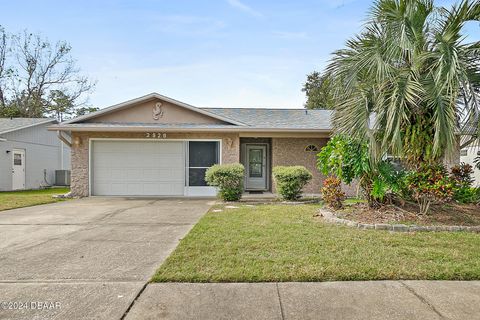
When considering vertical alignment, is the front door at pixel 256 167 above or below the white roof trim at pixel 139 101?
below

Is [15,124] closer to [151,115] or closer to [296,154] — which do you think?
[151,115]

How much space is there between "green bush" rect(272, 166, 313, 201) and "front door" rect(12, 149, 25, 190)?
50.1 ft

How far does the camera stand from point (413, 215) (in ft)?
22.1

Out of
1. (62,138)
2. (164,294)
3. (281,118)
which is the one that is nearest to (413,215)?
(164,294)

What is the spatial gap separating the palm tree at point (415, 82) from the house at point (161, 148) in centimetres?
510

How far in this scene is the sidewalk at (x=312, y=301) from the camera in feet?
9.32

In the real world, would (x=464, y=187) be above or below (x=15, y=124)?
below

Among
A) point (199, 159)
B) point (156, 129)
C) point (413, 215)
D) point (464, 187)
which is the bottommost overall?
point (413, 215)

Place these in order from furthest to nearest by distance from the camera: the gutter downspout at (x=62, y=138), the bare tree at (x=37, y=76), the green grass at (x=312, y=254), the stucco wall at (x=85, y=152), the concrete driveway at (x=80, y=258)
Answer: the bare tree at (x=37, y=76)
the stucco wall at (x=85, y=152)
the gutter downspout at (x=62, y=138)
the green grass at (x=312, y=254)
the concrete driveway at (x=80, y=258)

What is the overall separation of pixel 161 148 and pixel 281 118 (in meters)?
5.44

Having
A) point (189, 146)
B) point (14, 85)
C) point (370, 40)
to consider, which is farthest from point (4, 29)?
point (370, 40)

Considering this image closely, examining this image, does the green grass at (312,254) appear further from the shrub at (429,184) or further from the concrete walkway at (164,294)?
the shrub at (429,184)

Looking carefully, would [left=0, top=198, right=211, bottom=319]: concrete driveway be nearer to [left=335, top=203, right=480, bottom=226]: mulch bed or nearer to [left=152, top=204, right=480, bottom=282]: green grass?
[left=152, top=204, right=480, bottom=282]: green grass

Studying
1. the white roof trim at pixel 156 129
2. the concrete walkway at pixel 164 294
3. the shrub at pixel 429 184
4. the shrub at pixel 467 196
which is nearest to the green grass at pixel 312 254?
the concrete walkway at pixel 164 294
